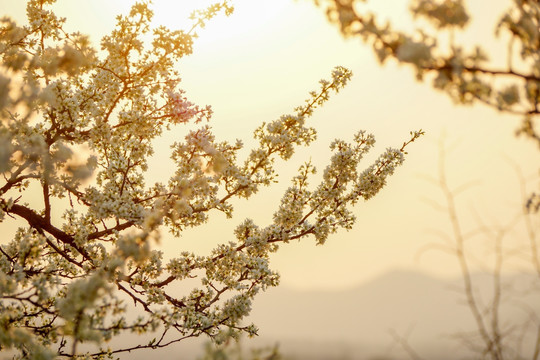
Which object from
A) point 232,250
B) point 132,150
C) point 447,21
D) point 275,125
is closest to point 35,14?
point 132,150

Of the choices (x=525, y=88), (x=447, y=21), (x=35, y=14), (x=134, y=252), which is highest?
(x=35, y=14)

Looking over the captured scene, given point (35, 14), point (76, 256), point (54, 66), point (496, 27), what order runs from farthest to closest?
point (35, 14) → point (76, 256) → point (54, 66) → point (496, 27)

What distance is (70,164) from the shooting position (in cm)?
631

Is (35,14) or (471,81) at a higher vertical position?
(35,14)

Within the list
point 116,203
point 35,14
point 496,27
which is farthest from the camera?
point 35,14

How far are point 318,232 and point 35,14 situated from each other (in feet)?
25.9

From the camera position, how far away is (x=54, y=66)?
23.0ft

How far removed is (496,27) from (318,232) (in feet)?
18.2

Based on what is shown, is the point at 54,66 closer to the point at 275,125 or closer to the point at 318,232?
the point at 275,125

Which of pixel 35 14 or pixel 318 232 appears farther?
pixel 35 14

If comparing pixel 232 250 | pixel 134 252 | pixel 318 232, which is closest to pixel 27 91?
pixel 134 252

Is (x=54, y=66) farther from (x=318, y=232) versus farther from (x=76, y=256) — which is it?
(x=318, y=232)

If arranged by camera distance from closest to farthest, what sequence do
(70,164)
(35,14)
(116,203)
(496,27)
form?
(496,27)
(70,164)
(116,203)
(35,14)

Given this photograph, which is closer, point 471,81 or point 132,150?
point 471,81
